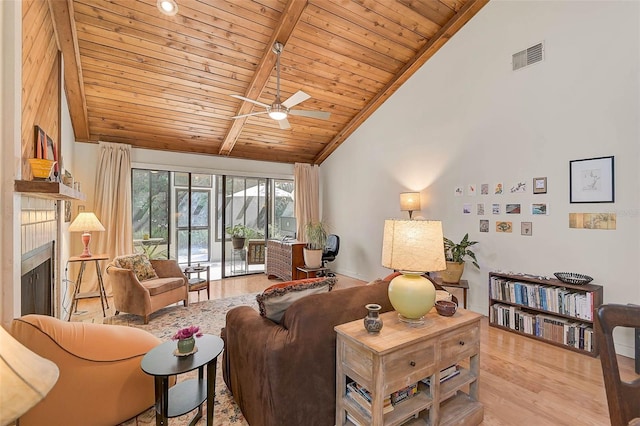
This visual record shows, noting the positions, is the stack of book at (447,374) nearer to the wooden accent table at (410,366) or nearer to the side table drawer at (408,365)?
the wooden accent table at (410,366)

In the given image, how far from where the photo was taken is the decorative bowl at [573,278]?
2754mm

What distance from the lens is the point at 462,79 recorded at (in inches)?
155

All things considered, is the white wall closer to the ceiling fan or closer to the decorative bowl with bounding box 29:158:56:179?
the ceiling fan

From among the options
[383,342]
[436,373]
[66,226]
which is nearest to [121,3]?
[66,226]

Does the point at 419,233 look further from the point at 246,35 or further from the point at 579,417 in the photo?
the point at 246,35

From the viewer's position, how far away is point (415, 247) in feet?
5.42

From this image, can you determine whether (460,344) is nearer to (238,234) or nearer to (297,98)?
(297,98)

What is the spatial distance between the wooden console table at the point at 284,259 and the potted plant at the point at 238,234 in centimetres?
55

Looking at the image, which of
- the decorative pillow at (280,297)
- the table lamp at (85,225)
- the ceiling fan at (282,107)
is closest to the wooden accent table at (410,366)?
the decorative pillow at (280,297)

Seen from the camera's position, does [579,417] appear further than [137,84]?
No

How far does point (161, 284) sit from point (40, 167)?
6.64 ft

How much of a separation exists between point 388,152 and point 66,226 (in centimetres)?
518

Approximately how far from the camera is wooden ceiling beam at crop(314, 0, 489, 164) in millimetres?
3766

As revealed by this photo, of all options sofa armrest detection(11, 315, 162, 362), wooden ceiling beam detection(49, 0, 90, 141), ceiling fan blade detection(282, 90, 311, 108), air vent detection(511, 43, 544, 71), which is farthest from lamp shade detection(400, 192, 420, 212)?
wooden ceiling beam detection(49, 0, 90, 141)
